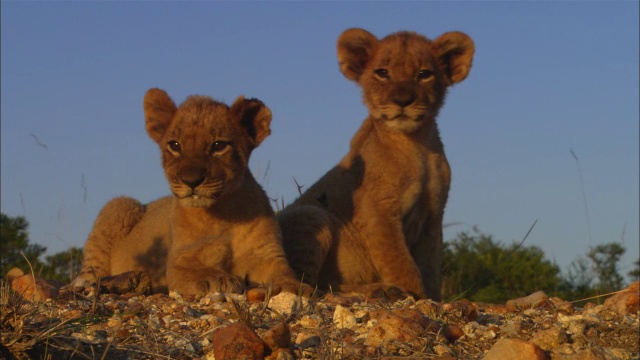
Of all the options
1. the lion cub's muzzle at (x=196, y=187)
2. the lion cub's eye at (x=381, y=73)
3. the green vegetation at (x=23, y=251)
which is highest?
the lion cub's eye at (x=381, y=73)

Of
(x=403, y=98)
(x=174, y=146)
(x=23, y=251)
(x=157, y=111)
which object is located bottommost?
(x=23, y=251)

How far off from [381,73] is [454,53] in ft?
2.73

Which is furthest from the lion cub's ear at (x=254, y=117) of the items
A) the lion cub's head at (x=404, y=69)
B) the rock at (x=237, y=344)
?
the rock at (x=237, y=344)

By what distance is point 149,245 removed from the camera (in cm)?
923

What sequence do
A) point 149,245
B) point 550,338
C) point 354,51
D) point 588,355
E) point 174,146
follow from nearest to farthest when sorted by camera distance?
point 588,355, point 550,338, point 174,146, point 149,245, point 354,51

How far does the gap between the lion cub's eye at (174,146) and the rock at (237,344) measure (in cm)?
297

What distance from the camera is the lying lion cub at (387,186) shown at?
333 inches

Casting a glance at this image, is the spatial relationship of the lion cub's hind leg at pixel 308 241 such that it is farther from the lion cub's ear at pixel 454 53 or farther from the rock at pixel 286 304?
the rock at pixel 286 304

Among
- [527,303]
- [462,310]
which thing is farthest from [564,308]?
[462,310]

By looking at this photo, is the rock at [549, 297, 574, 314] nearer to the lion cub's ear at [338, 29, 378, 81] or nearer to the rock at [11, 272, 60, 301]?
the lion cub's ear at [338, 29, 378, 81]

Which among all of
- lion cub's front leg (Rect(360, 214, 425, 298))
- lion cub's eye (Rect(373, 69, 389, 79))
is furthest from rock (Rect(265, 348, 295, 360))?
lion cub's eye (Rect(373, 69, 389, 79))

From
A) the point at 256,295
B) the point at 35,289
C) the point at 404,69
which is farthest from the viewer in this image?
the point at 404,69

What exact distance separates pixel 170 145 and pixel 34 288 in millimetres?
1840

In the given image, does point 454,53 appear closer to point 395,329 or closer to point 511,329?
point 511,329
